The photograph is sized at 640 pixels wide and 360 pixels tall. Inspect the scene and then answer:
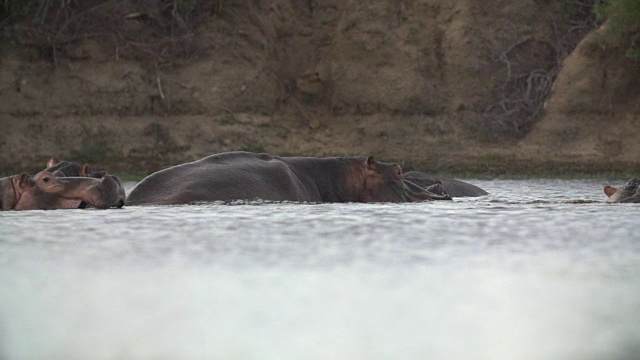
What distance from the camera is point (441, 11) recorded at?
20.8 metres

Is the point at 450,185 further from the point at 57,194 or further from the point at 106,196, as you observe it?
the point at 57,194

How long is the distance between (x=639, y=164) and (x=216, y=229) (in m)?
13.0

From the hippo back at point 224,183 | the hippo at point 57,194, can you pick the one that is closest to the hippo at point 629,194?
the hippo back at point 224,183

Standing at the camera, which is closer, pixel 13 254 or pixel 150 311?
pixel 150 311

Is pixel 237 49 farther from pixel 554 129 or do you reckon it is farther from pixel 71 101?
pixel 554 129

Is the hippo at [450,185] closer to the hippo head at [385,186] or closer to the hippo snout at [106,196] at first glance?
the hippo head at [385,186]

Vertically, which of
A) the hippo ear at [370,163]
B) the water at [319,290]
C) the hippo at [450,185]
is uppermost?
the hippo ear at [370,163]

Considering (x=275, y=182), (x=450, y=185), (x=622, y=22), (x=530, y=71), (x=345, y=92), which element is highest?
(x=622, y=22)

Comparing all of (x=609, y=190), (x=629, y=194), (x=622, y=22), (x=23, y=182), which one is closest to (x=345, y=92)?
(x=622, y=22)

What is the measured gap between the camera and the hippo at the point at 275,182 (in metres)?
7.13

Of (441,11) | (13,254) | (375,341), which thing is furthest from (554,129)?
(375,341)

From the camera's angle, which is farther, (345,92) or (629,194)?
(345,92)

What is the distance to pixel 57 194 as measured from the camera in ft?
20.9

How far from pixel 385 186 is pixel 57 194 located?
258 centimetres
